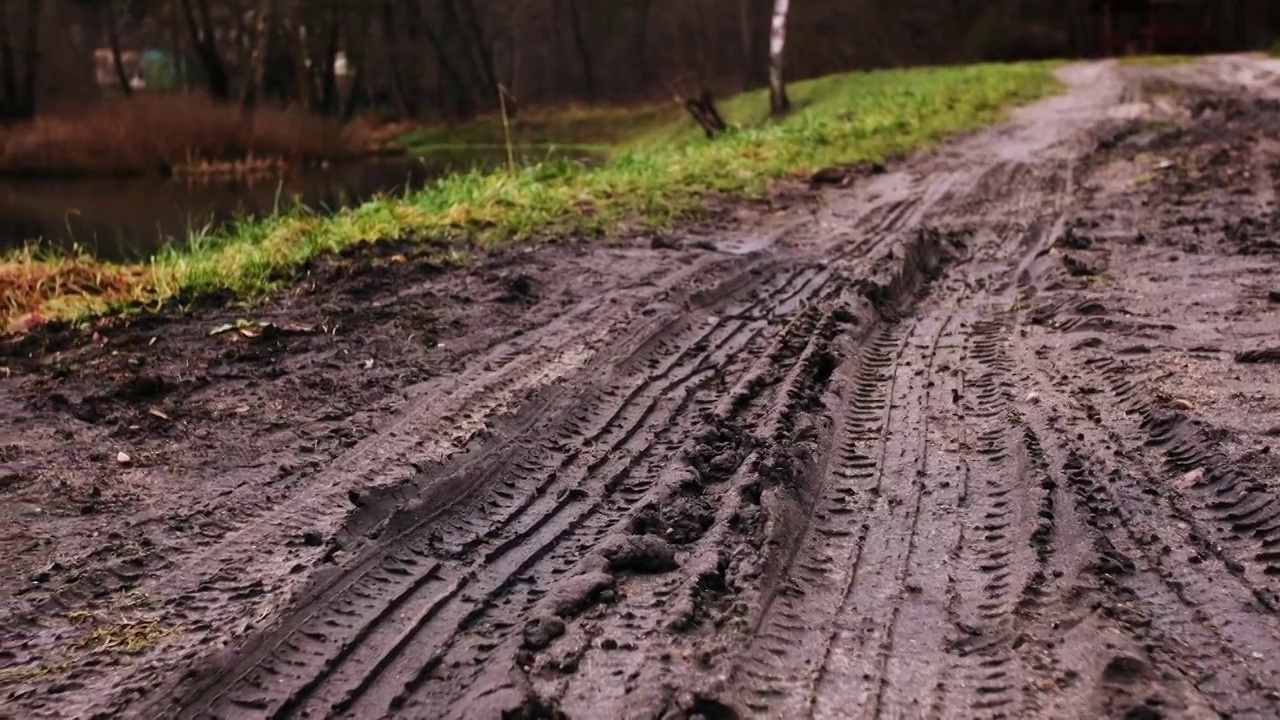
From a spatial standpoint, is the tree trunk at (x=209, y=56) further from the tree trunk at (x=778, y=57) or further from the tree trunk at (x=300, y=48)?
the tree trunk at (x=778, y=57)

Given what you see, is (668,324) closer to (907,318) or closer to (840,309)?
(840,309)

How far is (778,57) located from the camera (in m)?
19.0

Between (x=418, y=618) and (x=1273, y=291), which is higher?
(x=1273, y=291)

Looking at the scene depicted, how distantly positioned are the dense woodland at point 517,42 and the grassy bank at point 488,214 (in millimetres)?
21813

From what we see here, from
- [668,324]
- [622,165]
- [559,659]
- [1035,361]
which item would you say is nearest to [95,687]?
[559,659]

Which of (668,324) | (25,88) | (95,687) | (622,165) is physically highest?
(25,88)

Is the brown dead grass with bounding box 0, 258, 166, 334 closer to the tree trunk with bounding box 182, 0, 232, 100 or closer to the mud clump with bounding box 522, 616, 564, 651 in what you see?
the mud clump with bounding box 522, 616, 564, 651

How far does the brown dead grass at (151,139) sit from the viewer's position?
2128 centimetres

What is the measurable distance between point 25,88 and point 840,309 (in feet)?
96.5

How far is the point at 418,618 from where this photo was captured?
255cm

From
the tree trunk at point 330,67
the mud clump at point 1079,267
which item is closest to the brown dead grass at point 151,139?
the tree trunk at point 330,67

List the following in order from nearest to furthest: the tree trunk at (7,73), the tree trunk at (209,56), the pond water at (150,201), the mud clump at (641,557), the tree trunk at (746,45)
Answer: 1. the mud clump at (641,557)
2. the pond water at (150,201)
3. the tree trunk at (7,73)
4. the tree trunk at (209,56)
5. the tree trunk at (746,45)

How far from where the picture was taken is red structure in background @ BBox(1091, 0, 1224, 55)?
31766 mm

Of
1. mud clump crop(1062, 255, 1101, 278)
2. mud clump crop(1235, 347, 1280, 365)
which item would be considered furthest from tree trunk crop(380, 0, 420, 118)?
mud clump crop(1235, 347, 1280, 365)
